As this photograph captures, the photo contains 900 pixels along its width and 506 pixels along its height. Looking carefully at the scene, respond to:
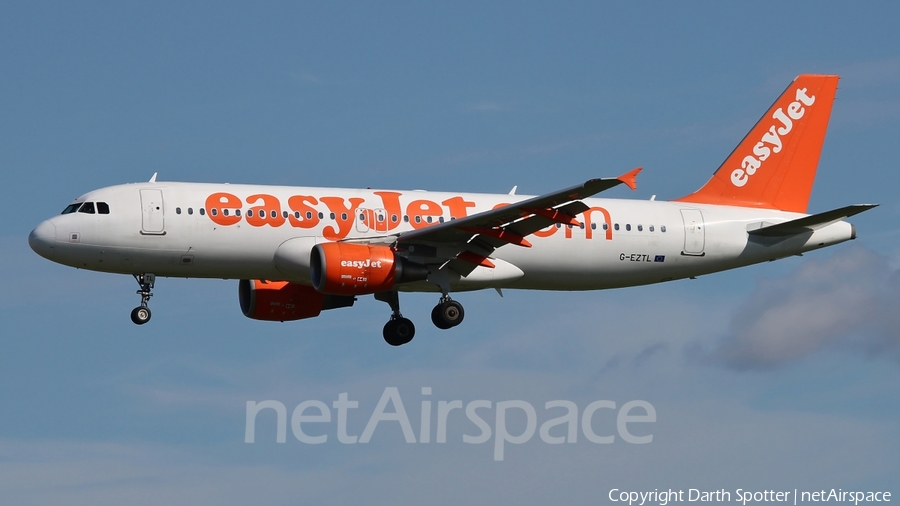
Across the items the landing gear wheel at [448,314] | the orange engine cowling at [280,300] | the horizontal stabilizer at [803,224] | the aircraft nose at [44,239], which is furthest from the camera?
the orange engine cowling at [280,300]

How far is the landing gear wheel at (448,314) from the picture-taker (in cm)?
4262

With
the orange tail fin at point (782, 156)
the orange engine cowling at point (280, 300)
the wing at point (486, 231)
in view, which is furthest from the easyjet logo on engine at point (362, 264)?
the orange tail fin at point (782, 156)

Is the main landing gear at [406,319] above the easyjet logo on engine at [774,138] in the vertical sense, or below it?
below

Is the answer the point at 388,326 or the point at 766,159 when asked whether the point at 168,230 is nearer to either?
the point at 388,326

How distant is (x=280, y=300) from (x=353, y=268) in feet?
21.8

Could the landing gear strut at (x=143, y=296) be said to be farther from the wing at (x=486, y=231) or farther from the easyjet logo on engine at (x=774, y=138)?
the easyjet logo on engine at (x=774, y=138)

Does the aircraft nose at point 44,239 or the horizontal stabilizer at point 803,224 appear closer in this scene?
the aircraft nose at point 44,239

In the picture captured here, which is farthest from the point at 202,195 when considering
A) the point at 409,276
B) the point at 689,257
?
the point at 689,257

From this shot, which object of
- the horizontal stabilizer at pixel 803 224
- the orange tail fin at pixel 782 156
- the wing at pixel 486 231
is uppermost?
the orange tail fin at pixel 782 156

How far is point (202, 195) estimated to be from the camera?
135 feet

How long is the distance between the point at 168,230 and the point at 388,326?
8.12 m

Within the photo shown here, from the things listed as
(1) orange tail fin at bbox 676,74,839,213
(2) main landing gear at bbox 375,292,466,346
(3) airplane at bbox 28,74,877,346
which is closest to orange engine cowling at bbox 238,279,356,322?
(3) airplane at bbox 28,74,877,346

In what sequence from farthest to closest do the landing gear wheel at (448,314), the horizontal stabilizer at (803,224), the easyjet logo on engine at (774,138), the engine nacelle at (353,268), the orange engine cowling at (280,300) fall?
the easyjet logo on engine at (774,138) < the orange engine cowling at (280,300) < the horizontal stabilizer at (803,224) < the landing gear wheel at (448,314) < the engine nacelle at (353,268)

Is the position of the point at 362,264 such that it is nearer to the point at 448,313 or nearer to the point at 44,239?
the point at 448,313
